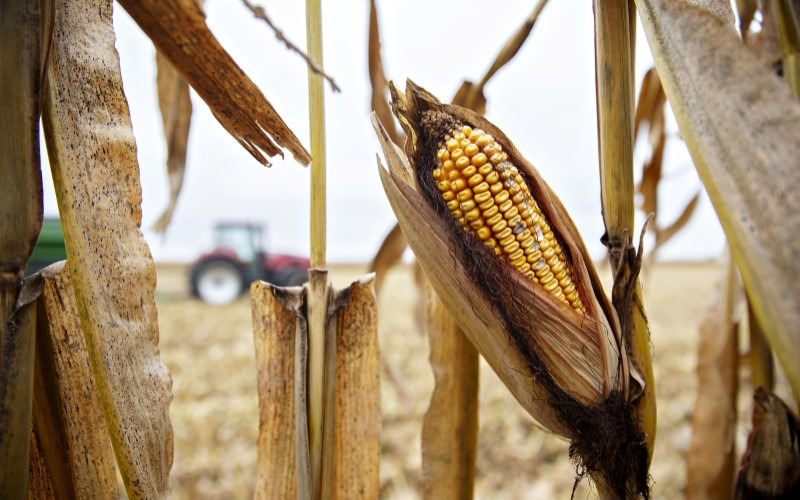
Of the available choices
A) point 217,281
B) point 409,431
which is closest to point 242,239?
point 217,281

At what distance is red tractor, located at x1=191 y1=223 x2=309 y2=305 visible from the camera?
10.4 meters

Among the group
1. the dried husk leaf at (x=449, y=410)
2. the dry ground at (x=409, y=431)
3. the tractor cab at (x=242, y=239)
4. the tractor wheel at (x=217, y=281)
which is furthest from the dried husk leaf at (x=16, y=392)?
the tractor wheel at (x=217, y=281)

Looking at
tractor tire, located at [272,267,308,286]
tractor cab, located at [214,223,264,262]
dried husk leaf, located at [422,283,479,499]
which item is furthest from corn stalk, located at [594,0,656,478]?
tractor cab, located at [214,223,264,262]

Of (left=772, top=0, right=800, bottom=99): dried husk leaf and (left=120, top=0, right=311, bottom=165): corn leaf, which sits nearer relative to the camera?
(left=120, top=0, right=311, bottom=165): corn leaf

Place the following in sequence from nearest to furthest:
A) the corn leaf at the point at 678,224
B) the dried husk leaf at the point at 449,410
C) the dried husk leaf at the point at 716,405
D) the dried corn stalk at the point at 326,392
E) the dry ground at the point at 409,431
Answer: the dried corn stalk at the point at 326,392 < the dried husk leaf at the point at 449,410 < the dried husk leaf at the point at 716,405 < the corn leaf at the point at 678,224 < the dry ground at the point at 409,431

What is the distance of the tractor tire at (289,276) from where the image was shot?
10055mm

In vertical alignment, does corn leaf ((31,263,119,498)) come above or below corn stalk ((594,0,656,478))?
below

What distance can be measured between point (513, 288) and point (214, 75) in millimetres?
504

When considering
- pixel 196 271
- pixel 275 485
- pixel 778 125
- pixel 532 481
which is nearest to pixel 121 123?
pixel 275 485

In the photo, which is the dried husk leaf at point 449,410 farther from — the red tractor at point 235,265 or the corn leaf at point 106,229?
the red tractor at point 235,265

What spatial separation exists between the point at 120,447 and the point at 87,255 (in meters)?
0.25

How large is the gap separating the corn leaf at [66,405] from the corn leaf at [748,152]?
2.71ft

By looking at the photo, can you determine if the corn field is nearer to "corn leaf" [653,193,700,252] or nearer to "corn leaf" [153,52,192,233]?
"corn leaf" [153,52,192,233]

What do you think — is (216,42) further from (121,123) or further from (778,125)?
(778,125)
